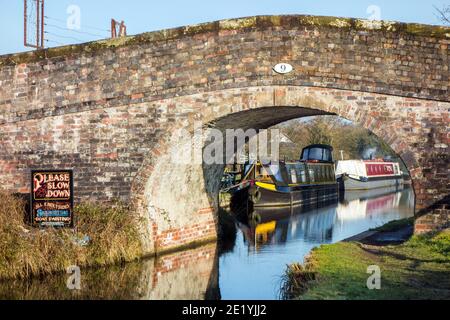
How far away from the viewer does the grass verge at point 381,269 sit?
739 centimetres

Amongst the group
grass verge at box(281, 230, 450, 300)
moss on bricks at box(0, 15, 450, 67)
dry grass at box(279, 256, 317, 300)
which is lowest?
dry grass at box(279, 256, 317, 300)

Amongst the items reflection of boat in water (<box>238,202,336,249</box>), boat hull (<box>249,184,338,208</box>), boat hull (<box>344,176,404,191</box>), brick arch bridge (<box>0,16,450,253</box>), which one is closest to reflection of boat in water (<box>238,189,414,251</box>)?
reflection of boat in water (<box>238,202,336,249</box>)

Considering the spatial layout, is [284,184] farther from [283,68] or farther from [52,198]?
[52,198]

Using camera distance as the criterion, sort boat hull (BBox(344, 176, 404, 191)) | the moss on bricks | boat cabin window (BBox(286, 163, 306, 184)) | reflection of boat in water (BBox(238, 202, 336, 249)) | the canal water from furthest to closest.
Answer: boat hull (BBox(344, 176, 404, 191))
boat cabin window (BBox(286, 163, 306, 184))
reflection of boat in water (BBox(238, 202, 336, 249))
the moss on bricks
the canal water

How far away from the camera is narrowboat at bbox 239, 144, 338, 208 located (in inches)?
924

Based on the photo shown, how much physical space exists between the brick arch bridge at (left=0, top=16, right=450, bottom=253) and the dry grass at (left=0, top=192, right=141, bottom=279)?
64 centimetres

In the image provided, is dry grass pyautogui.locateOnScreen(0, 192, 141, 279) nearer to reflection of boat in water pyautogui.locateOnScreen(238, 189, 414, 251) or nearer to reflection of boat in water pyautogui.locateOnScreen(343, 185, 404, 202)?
reflection of boat in water pyautogui.locateOnScreen(238, 189, 414, 251)

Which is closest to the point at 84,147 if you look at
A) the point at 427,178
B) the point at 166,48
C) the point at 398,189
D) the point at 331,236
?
the point at 166,48

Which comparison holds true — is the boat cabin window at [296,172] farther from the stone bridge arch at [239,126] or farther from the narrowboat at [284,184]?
the stone bridge arch at [239,126]

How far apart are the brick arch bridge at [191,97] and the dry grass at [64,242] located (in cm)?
64

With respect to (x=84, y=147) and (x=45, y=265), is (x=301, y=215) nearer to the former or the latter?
(x=84, y=147)

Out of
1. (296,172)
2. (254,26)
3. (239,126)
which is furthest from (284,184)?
(254,26)
